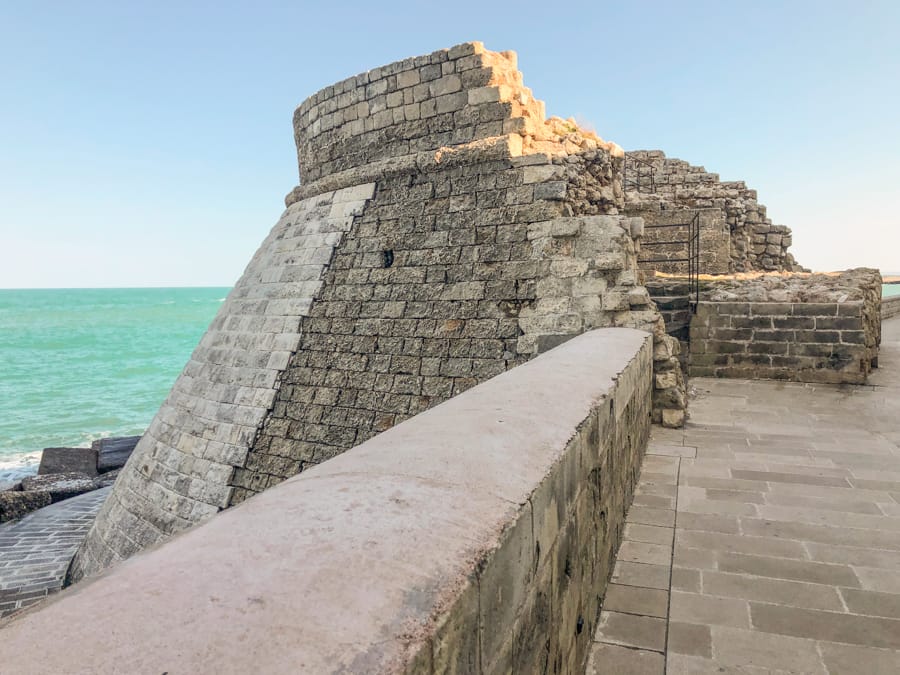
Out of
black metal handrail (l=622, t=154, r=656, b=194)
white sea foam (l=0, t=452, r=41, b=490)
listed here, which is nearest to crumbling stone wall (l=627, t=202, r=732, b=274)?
black metal handrail (l=622, t=154, r=656, b=194)

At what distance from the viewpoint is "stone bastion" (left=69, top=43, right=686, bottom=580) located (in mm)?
5902

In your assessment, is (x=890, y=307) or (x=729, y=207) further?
(x=890, y=307)

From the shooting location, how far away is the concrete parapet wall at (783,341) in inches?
296

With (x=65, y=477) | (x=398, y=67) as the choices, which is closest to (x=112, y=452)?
(x=65, y=477)

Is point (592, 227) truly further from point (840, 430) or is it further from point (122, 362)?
point (122, 362)

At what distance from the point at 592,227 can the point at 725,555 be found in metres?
3.61

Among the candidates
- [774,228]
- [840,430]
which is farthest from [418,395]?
[774,228]

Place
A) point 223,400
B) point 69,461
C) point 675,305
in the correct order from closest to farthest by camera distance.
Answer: point 223,400 → point 675,305 → point 69,461

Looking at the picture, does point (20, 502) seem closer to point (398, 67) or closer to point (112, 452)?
point (112, 452)

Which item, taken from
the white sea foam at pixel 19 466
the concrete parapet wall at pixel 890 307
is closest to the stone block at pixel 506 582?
the white sea foam at pixel 19 466

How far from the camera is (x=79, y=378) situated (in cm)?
3719

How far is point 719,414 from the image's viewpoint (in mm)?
6027

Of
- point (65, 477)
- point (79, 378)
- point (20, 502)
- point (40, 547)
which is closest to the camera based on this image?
point (40, 547)

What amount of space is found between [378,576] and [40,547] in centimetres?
949
